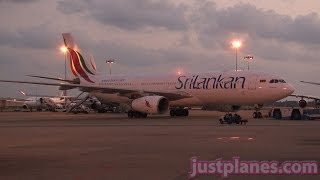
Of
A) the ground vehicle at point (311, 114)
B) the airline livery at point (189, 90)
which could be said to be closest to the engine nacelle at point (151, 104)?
the airline livery at point (189, 90)

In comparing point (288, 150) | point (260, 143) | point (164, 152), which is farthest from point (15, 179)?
point (260, 143)

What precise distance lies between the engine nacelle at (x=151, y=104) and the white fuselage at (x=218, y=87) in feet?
6.28

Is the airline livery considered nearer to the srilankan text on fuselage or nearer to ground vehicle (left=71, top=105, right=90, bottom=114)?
the srilankan text on fuselage

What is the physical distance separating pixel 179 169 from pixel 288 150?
14.6 ft

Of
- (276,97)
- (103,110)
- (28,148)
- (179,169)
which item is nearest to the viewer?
(179,169)

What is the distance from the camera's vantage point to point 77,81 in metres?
47.5

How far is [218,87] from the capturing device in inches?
1419

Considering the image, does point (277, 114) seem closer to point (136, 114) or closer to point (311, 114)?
point (311, 114)

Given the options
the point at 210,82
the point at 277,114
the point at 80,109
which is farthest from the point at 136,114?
the point at 80,109

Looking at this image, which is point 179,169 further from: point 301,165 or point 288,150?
point 288,150

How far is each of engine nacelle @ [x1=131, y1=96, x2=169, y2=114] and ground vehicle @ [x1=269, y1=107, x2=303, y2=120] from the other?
8450 mm

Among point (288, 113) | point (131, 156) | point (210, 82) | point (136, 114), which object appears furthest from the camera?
point (136, 114)

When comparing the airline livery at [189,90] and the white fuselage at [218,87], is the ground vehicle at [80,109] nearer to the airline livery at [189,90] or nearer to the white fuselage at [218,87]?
the airline livery at [189,90]

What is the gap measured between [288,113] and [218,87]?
18.7ft
